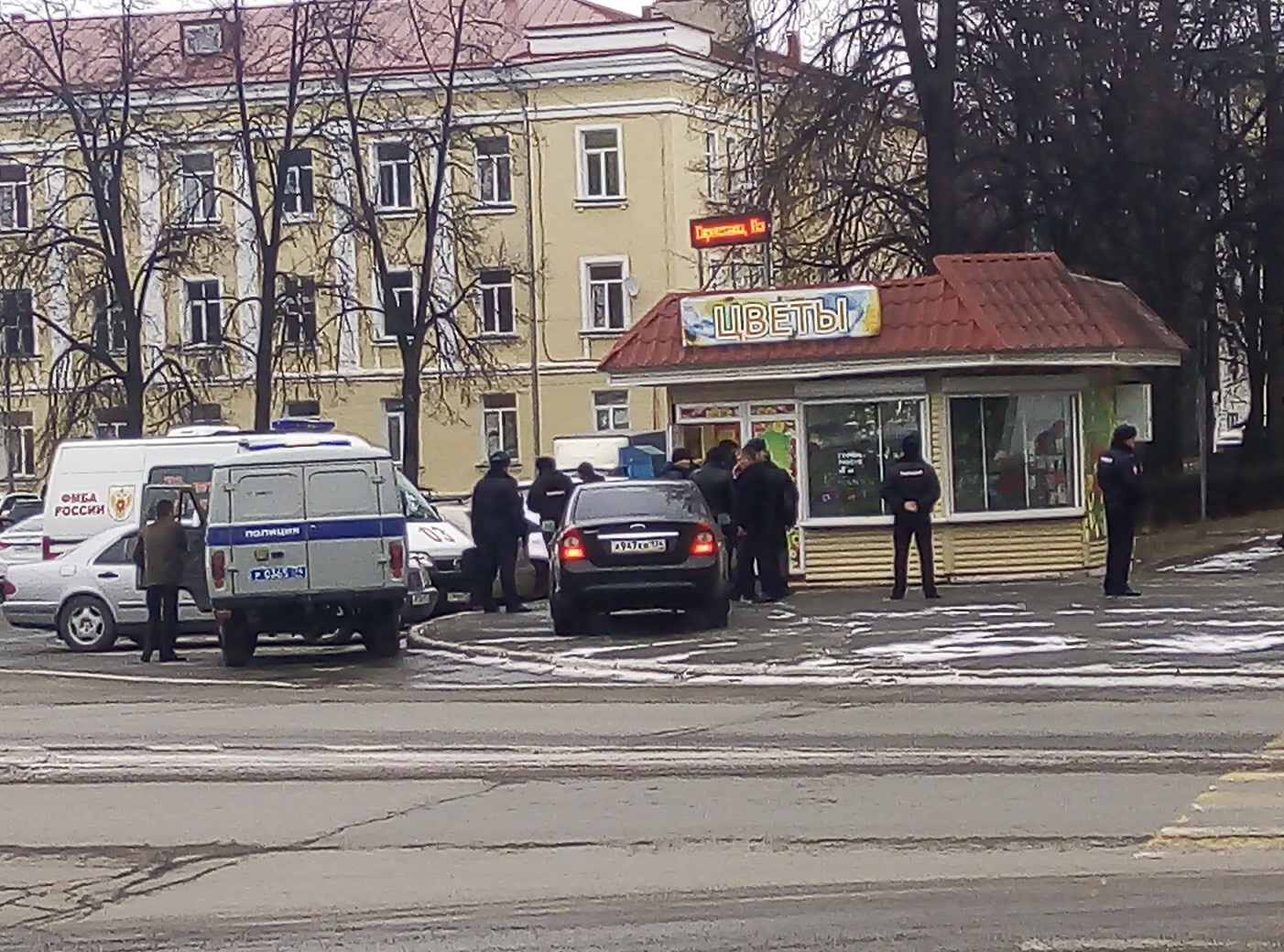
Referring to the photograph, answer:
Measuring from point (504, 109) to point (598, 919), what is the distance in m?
48.3

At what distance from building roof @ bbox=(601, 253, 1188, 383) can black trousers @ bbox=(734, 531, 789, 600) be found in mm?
2227

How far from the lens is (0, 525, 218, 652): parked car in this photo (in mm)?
24266

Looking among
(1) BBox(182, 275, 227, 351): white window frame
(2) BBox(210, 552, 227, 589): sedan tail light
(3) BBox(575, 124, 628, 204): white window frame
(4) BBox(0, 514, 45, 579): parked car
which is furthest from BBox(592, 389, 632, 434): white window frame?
(2) BBox(210, 552, 227, 589): sedan tail light

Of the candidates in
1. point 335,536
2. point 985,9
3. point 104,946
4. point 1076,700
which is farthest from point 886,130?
point 104,946

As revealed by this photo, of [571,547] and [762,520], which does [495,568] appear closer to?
[762,520]

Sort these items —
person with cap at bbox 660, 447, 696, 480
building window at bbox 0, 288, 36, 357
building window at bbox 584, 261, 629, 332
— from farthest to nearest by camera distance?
1. building window at bbox 584, 261, 629, 332
2. building window at bbox 0, 288, 36, 357
3. person with cap at bbox 660, 447, 696, 480

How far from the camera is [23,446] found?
5856 cm

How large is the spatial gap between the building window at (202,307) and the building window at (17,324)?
157 inches

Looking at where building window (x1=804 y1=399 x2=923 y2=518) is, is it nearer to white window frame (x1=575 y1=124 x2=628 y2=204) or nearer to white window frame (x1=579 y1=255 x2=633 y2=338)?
white window frame (x1=579 y1=255 x2=633 y2=338)

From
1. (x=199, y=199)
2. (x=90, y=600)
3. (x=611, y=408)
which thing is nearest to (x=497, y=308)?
(x=611, y=408)

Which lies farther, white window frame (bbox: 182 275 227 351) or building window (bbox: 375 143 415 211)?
white window frame (bbox: 182 275 227 351)

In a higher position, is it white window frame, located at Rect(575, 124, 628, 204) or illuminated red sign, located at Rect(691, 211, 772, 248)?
white window frame, located at Rect(575, 124, 628, 204)

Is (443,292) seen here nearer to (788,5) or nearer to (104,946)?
(788,5)

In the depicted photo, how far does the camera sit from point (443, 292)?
55.0 metres
